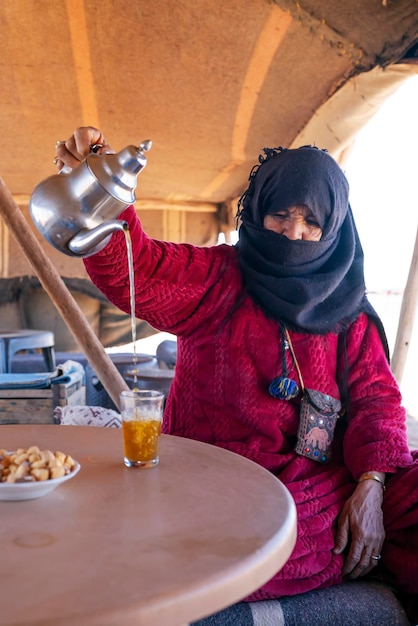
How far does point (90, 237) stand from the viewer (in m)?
1.29

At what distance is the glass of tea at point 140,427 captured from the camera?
1149 millimetres

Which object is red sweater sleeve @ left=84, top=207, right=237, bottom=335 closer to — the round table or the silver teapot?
the silver teapot

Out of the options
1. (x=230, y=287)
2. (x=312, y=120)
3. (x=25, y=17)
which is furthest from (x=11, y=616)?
(x=312, y=120)

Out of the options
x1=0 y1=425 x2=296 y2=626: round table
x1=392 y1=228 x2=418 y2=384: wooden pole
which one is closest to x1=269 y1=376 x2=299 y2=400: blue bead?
x1=0 y1=425 x2=296 y2=626: round table

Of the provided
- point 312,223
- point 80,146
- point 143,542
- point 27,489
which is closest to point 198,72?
point 312,223

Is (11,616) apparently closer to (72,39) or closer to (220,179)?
(72,39)

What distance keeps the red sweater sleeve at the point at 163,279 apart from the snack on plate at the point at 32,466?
27.4 inches

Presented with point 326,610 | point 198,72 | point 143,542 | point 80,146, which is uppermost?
point 198,72

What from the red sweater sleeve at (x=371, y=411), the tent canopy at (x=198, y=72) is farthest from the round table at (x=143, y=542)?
the tent canopy at (x=198, y=72)

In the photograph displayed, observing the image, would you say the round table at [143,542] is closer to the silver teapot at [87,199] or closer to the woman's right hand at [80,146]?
the silver teapot at [87,199]

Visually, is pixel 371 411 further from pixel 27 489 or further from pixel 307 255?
pixel 27 489

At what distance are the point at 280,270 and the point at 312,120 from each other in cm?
235

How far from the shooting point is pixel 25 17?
119 inches

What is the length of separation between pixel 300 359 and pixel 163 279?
17.0 inches
